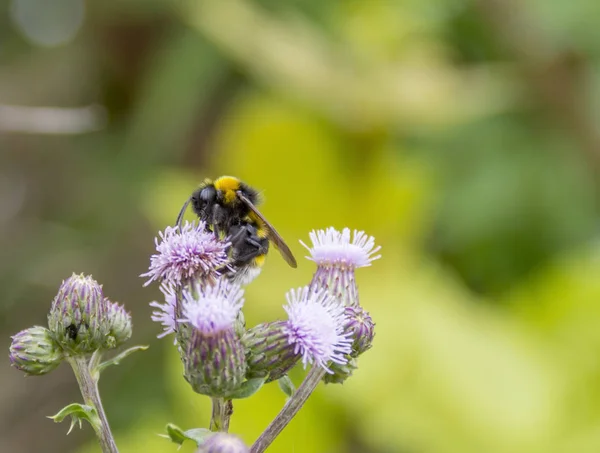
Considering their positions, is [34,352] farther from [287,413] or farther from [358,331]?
[358,331]

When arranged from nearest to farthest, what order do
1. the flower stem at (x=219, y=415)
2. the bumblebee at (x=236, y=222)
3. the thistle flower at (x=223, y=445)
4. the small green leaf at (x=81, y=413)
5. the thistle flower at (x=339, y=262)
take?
the thistle flower at (x=223, y=445), the small green leaf at (x=81, y=413), the flower stem at (x=219, y=415), the thistle flower at (x=339, y=262), the bumblebee at (x=236, y=222)

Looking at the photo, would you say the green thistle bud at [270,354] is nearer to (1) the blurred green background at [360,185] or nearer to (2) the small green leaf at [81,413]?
(2) the small green leaf at [81,413]

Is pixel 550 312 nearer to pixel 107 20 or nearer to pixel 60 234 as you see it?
pixel 60 234

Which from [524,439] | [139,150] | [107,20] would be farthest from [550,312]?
[107,20]

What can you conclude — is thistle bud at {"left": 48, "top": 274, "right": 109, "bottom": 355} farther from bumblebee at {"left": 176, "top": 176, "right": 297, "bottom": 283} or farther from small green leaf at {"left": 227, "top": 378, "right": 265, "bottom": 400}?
bumblebee at {"left": 176, "top": 176, "right": 297, "bottom": 283}

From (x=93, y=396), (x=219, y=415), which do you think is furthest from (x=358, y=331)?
(x=93, y=396)

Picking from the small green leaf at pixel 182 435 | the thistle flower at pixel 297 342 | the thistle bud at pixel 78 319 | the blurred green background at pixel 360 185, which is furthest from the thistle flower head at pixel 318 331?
the blurred green background at pixel 360 185

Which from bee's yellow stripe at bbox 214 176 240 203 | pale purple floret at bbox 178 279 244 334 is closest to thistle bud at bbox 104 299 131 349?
pale purple floret at bbox 178 279 244 334

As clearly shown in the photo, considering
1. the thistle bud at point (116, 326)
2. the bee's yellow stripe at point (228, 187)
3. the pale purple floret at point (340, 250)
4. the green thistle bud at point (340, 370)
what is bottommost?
the thistle bud at point (116, 326)
